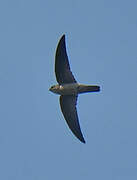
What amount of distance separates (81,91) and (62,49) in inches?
91.8

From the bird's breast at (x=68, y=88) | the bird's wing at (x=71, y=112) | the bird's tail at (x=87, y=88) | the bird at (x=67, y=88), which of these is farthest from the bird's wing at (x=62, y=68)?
the bird's wing at (x=71, y=112)

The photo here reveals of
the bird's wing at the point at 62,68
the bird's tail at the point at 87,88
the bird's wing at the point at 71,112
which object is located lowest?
→ the bird's wing at the point at 71,112

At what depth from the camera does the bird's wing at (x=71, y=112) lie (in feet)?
174

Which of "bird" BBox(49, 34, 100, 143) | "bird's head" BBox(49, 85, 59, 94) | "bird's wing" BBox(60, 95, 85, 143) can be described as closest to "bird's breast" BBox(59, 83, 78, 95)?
"bird" BBox(49, 34, 100, 143)

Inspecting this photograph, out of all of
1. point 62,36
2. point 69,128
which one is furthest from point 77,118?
point 62,36

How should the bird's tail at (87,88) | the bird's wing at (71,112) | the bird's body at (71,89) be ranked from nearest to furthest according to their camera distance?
the bird's tail at (87,88) → the bird's body at (71,89) → the bird's wing at (71,112)

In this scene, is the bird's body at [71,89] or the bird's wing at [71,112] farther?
the bird's wing at [71,112]

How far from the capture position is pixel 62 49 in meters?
52.0

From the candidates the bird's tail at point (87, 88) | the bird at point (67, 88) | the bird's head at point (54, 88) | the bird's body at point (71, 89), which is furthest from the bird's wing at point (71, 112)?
the bird's tail at point (87, 88)

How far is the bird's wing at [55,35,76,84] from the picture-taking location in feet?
171

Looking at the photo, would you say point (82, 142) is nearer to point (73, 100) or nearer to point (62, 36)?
point (73, 100)

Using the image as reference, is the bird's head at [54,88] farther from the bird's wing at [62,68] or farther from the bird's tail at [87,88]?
the bird's tail at [87,88]

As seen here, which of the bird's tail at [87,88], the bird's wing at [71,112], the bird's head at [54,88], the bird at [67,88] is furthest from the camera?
the bird's wing at [71,112]

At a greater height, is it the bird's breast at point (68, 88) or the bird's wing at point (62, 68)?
the bird's wing at point (62, 68)
